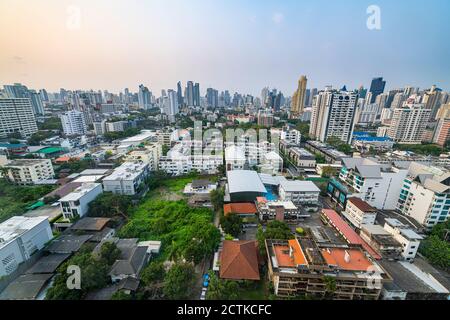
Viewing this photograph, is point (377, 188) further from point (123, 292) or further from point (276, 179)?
point (123, 292)

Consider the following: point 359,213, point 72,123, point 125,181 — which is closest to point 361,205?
point 359,213

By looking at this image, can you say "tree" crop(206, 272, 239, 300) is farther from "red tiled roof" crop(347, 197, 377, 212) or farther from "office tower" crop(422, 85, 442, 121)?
"office tower" crop(422, 85, 442, 121)

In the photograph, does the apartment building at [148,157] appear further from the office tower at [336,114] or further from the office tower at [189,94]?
the office tower at [189,94]

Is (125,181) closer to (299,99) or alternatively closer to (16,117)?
(16,117)

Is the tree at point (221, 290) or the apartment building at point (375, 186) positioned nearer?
the tree at point (221, 290)

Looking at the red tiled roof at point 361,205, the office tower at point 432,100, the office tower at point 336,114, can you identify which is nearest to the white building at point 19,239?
the red tiled roof at point 361,205

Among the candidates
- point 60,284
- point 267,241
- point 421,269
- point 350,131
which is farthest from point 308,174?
point 60,284

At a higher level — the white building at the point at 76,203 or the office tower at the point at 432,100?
the office tower at the point at 432,100
